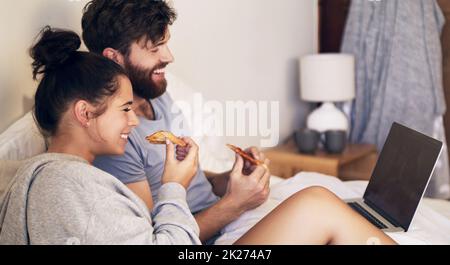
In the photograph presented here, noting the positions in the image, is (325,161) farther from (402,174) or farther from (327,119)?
(402,174)

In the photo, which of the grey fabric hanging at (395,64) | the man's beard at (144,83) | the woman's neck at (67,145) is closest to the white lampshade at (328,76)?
the grey fabric hanging at (395,64)

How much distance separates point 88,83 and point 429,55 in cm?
135

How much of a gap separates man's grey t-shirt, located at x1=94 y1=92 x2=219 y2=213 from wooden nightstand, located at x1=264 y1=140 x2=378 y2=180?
61 centimetres

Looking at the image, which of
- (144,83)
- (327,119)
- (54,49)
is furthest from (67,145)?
(327,119)

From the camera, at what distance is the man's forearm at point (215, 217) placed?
1148 mm

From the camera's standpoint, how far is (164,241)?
2.76 ft

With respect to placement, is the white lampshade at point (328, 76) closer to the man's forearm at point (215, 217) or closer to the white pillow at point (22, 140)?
the man's forearm at point (215, 217)

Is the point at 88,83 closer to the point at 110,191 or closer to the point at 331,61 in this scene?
the point at 110,191

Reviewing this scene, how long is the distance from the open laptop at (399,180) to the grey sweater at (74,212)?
440 millimetres

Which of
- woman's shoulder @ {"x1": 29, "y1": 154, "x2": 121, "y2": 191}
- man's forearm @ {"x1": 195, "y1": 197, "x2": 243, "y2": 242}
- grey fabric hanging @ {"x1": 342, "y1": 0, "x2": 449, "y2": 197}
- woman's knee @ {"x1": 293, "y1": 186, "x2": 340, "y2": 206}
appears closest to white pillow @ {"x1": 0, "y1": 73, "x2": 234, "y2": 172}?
woman's shoulder @ {"x1": 29, "y1": 154, "x2": 121, "y2": 191}

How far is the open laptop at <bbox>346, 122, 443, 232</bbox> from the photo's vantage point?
1092mm

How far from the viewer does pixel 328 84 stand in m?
2.00

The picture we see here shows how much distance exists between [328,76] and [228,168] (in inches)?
25.2

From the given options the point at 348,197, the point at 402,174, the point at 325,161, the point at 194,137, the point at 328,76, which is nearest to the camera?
the point at 402,174
